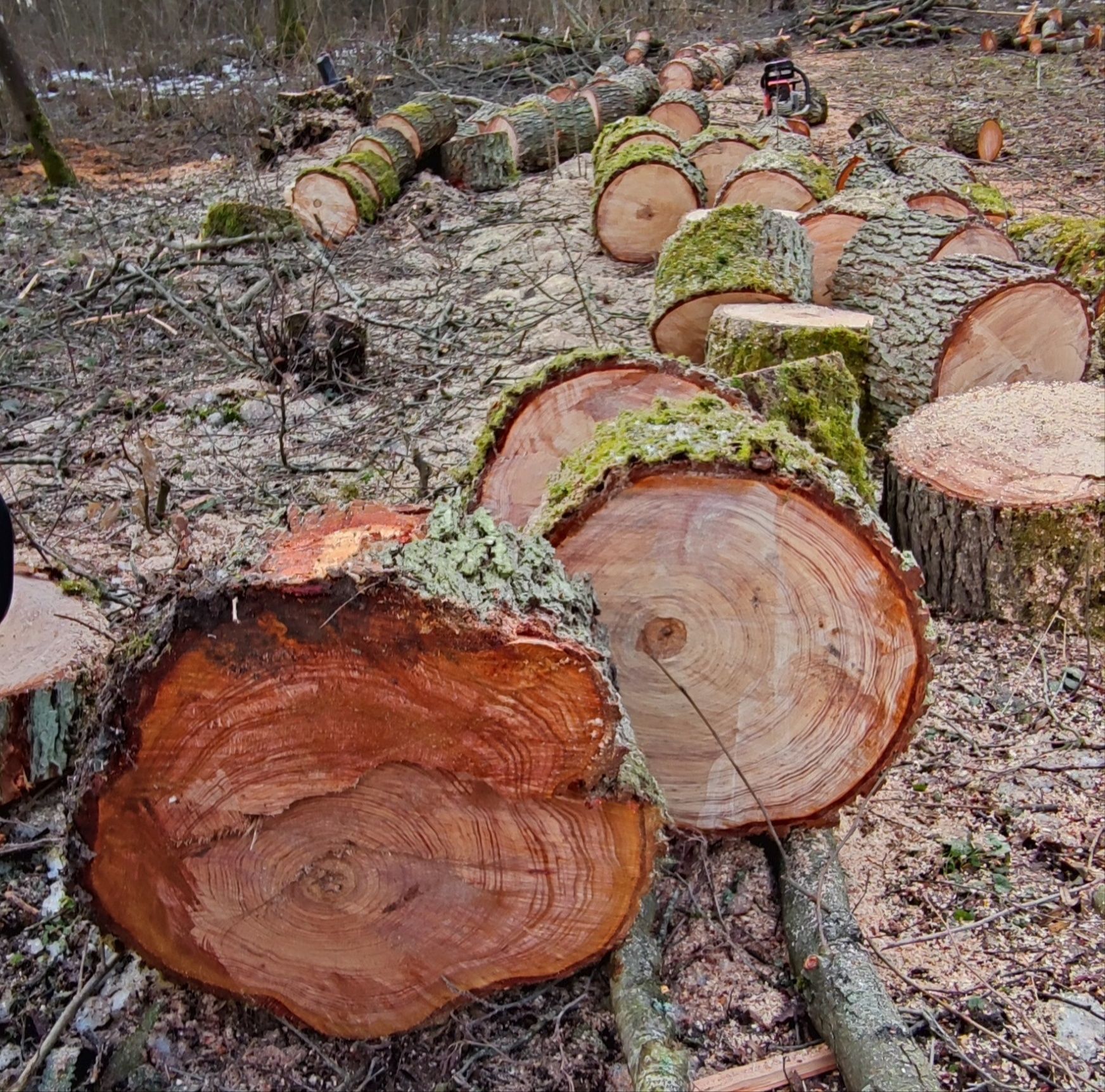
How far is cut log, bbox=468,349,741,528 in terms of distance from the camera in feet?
8.29

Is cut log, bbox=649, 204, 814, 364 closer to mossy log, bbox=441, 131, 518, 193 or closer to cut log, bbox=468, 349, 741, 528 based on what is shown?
cut log, bbox=468, 349, 741, 528

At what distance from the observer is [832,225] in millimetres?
4578

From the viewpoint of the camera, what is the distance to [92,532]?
3.64 metres

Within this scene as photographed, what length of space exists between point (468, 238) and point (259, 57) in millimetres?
8600

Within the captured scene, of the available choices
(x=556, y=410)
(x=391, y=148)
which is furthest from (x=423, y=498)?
(x=391, y=148)

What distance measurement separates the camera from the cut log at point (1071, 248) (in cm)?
420

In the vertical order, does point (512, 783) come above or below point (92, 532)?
above

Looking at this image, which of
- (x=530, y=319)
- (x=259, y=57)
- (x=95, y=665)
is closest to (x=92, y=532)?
(x=95, y=665)

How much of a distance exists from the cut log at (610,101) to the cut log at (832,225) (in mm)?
5345

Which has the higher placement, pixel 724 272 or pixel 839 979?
pixel 724 272

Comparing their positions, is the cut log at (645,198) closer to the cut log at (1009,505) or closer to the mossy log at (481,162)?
the mossy log at (481,162)

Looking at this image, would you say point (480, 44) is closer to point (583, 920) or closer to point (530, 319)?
point (530, 319)

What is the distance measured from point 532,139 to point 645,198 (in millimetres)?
3021

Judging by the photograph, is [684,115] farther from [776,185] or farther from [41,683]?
[41,683]
